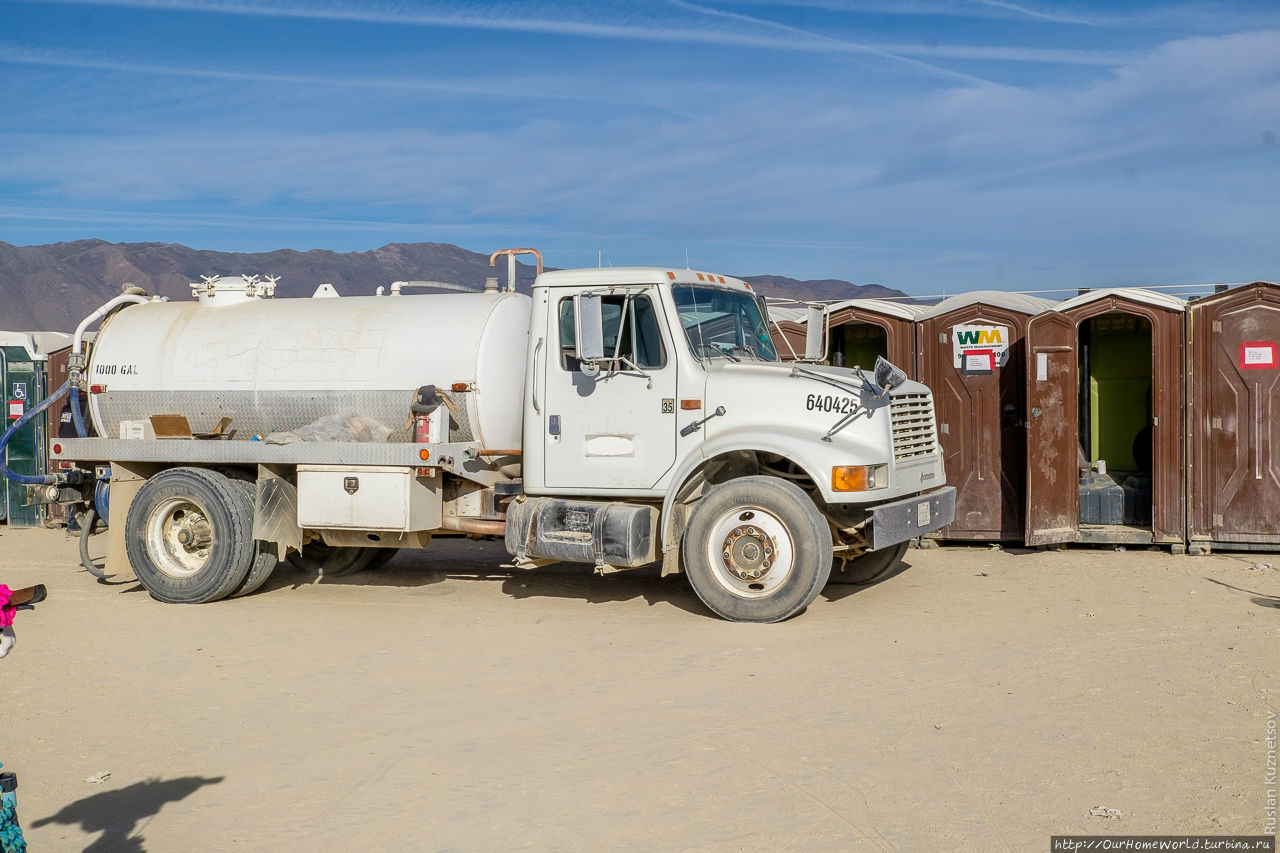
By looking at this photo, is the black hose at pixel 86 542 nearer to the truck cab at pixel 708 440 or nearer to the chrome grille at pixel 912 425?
the truck cab at pixel 708 440

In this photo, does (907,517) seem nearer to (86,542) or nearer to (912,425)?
(912,425)

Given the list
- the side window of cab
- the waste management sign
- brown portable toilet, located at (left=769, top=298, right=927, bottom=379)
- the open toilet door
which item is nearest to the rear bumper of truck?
the side window of cab

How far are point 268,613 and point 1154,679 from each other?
6775mm

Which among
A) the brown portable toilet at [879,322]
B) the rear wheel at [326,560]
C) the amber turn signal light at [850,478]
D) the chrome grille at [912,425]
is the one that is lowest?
the rear wheel at [326,560]

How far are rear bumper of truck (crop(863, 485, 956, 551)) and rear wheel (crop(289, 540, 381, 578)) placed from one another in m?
5.29

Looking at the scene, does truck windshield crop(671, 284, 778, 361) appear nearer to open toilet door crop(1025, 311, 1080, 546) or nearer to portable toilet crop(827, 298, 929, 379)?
portable toilet crop(827, 298, 929, 379)

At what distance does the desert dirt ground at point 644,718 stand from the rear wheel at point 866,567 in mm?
358

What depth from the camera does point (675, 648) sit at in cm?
838

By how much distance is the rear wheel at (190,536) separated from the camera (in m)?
10.4

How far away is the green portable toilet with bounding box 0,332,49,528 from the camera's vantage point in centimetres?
1667

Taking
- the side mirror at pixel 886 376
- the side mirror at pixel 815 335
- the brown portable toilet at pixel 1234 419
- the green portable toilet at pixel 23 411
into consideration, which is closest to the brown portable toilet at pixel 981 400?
the brown portable toilet at pixel 1234 419

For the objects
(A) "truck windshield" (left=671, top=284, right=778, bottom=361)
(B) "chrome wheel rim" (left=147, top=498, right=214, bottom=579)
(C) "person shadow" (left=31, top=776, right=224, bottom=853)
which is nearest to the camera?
(C) "person shadow" (left=31, top=776, right=224, bottom=853)

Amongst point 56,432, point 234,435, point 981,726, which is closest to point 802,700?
point 981,726

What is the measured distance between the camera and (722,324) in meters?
9.78
